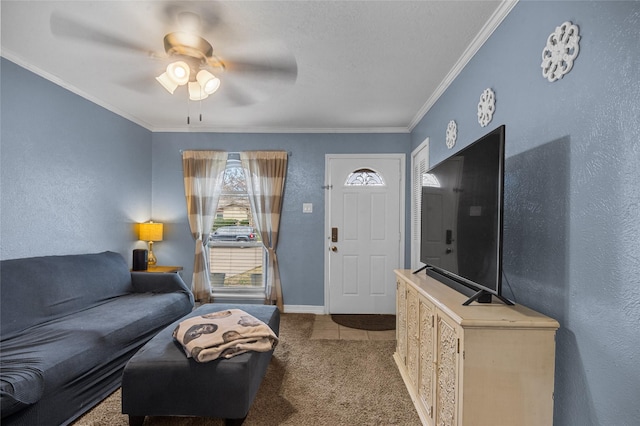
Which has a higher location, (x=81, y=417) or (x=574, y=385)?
(x=574, y=385)

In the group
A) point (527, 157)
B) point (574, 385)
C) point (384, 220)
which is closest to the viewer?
point (574, 385)

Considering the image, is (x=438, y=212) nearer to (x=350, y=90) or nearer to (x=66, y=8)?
(x=350, y=90)

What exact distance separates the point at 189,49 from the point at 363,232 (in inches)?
110

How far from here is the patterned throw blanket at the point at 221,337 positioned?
5.78 feet

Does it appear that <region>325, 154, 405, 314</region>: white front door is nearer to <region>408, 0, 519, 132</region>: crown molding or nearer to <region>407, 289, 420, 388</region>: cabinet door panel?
<region>408, 0, 519, 132</region>: crown molding

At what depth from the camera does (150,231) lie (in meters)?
3.76

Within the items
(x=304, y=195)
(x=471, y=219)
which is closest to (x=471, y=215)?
(x=471, y=219)

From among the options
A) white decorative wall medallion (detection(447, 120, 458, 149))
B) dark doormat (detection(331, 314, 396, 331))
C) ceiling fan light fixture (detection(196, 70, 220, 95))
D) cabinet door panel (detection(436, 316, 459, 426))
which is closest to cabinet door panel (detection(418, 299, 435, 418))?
cabinet door panel (detection(436, 316, 459, 426))

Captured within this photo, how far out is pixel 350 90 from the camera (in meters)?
2.86

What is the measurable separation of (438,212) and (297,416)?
5.24 ft

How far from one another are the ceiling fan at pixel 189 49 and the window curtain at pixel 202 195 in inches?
69.9

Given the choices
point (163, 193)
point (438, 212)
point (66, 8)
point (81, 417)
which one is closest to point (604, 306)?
point (438, 212)

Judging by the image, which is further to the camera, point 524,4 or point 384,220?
point 384,220

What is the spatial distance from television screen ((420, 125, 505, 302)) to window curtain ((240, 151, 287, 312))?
2.24 m
